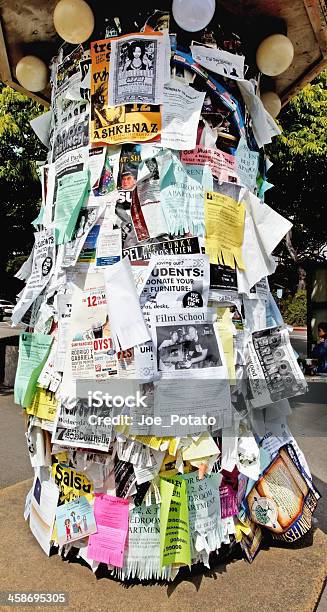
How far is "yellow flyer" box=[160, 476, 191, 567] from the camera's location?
231 centimetres

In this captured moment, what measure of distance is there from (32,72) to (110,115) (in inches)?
38.4

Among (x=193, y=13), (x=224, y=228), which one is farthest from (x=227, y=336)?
(x=193, y=13)

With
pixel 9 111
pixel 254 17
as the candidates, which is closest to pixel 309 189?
pixel 9 111

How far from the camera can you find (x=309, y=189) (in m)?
12.1

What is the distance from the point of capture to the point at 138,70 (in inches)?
97.8

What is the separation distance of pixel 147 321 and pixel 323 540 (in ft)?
5.66

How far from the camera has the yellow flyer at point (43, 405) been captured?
2.59 meters

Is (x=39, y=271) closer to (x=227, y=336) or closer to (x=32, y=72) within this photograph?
(x=227, y=336)

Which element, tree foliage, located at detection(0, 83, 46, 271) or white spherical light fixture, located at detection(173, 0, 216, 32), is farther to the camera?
tree foliage, located at detection(0, 83, 46, 271)

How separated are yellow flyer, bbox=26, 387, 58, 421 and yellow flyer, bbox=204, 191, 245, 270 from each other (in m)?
1.14

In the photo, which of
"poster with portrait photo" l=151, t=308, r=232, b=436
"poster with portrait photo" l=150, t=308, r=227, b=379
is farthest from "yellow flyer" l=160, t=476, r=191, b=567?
"poster with portrait photo" l=150, t=308, r=227, b=379

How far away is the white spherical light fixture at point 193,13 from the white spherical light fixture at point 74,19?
47 centimetres

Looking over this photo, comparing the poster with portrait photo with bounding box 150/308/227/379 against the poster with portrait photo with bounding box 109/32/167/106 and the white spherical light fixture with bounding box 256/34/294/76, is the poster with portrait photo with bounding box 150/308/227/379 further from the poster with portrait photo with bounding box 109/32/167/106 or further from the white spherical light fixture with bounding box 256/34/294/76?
the white spherical light fixture with bounding box 256/34/294/76

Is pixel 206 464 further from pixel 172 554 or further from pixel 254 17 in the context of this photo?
pixel 254 17
